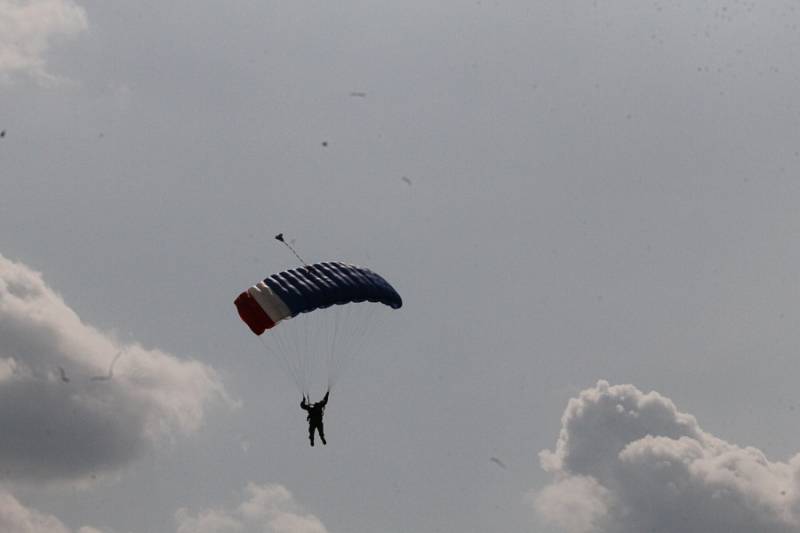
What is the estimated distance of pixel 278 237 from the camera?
164 m

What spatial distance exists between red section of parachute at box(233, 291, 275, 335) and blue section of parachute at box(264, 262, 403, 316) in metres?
1.25

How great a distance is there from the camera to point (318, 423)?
548 feet

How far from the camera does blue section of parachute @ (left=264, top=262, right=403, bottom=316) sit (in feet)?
541

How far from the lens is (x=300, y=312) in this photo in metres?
164

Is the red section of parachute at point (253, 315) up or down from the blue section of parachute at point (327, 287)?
down

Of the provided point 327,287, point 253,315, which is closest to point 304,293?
point 327,287

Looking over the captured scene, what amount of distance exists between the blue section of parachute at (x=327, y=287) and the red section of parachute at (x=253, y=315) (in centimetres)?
125

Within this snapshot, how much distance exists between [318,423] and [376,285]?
8005 mm

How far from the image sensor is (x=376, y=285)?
547 ft

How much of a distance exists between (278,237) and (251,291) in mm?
3929

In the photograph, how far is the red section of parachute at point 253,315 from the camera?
16500cm

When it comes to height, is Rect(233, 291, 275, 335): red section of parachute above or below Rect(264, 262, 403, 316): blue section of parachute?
below

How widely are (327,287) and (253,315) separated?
4.19 m

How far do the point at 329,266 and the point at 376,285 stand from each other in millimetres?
2757
